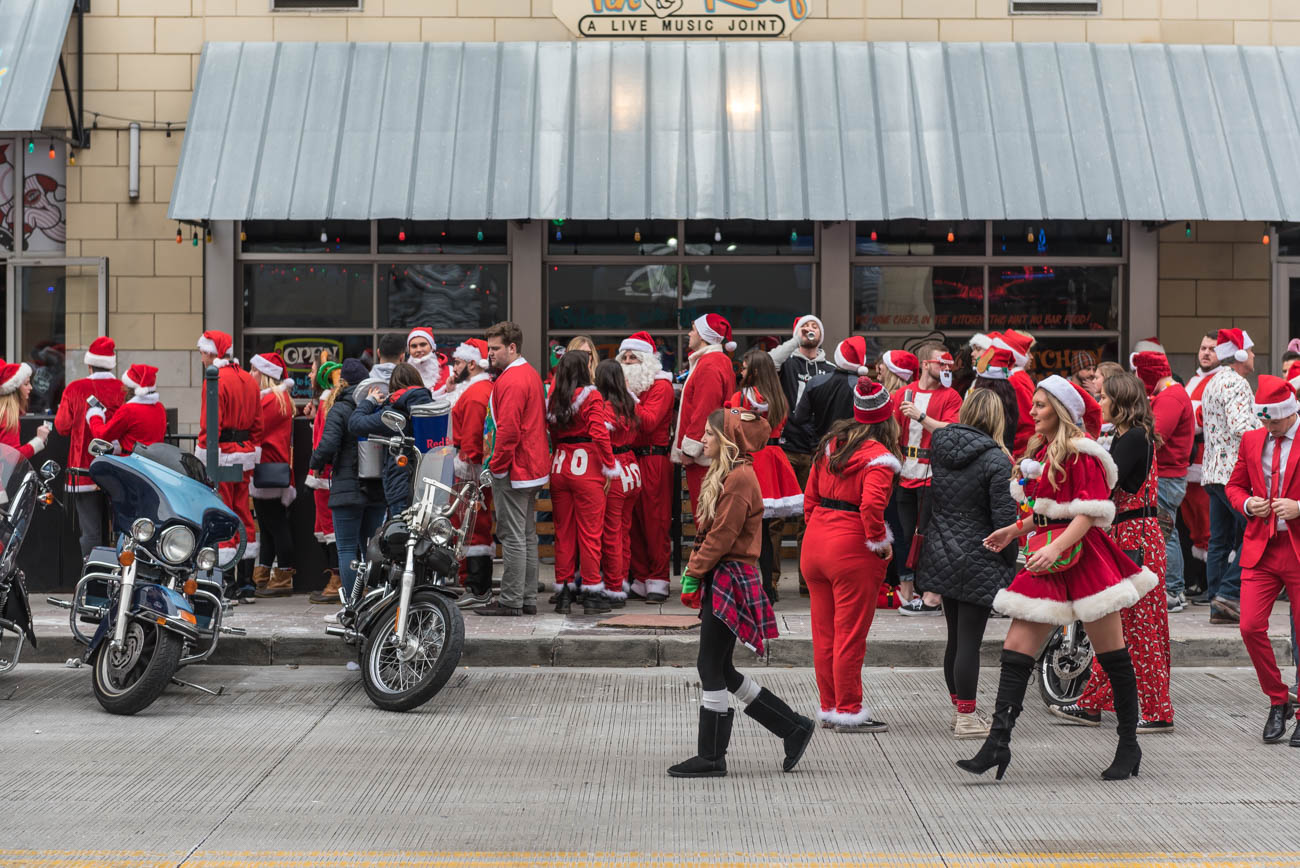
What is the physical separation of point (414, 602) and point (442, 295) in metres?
6.84

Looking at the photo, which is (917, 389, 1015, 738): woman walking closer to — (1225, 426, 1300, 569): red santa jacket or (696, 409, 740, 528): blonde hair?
(696, 409, 740, 528): blonde hair

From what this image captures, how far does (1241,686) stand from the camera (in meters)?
8.45

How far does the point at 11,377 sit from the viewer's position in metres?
9.72

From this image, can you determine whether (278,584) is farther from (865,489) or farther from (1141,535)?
(1141,535)

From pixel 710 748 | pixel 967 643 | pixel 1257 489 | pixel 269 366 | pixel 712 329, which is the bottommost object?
pixel 710 748

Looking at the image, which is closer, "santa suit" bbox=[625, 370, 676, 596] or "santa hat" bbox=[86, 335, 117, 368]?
"santa hat" bbox=[86, 335, 117, 368]

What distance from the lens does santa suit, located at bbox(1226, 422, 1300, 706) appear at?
7.06m

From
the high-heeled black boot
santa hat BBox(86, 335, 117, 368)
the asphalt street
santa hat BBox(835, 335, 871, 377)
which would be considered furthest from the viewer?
santa hat BBox(86, 335, 117, 368)

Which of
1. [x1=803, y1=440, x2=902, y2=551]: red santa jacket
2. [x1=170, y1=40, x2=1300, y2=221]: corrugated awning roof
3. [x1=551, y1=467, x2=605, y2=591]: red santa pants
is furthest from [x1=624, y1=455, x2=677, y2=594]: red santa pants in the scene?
[x1=803, y1=440, x2=902, y2=551]: red santa jacket

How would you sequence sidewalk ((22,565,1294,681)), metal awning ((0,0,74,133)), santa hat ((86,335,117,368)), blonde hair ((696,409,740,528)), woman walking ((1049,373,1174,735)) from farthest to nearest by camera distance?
metal awning ((0,0,74,133)) → santa hat ((86,335,117,368)) → sidewalk ((22,565,1294,681)) → woman walking ((1049,373,1174,735)) → blonde hair ((696,409,740,528))

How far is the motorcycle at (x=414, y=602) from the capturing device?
7.74 metres

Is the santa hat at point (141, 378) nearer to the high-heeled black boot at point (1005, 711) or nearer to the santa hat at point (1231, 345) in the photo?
the high-heeled black boot at point (1005, 711)

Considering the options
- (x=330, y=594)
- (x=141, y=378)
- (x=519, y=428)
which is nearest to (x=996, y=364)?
(x=519, y=428)

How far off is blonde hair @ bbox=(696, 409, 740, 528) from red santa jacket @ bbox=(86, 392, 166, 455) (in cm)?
525
